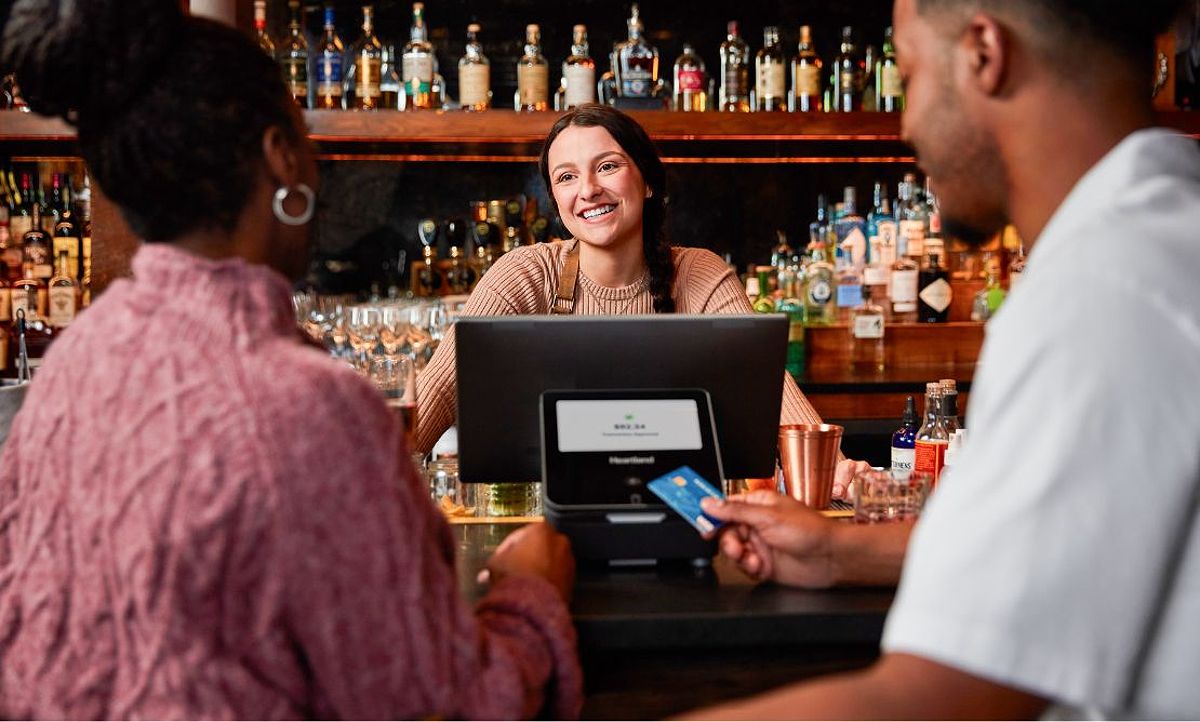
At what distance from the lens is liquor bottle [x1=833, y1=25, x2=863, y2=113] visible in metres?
4.23

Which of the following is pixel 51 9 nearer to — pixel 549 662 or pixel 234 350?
pixel 234 350

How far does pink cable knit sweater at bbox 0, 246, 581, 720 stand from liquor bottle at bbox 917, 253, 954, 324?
132 inches

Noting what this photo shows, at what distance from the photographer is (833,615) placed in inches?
54.1

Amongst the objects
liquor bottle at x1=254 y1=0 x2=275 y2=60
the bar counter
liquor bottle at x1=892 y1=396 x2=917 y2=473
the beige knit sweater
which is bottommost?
the bar counter

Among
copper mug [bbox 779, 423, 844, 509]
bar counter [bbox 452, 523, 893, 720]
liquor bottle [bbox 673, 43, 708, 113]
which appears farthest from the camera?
liquor bottle [bbox 673, 43, 708, 113]

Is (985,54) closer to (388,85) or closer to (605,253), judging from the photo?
(605,253)

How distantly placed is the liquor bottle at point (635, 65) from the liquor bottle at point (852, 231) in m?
0.76

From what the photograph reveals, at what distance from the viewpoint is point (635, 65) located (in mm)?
4125

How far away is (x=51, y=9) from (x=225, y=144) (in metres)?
0.18

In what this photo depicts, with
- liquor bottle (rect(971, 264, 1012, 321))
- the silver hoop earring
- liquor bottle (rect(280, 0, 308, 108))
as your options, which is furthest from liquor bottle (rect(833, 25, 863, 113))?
the silver hoop earring

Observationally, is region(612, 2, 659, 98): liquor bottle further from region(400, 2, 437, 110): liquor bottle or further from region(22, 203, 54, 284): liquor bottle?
region(22, 203, 54, 284): liquor bottle

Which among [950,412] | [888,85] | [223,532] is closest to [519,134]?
[888,85]

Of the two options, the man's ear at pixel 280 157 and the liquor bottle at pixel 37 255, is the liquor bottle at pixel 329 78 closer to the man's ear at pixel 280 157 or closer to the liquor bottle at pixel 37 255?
the liquor bottle at pixel 37 255

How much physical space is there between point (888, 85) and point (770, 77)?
1.31 ft
